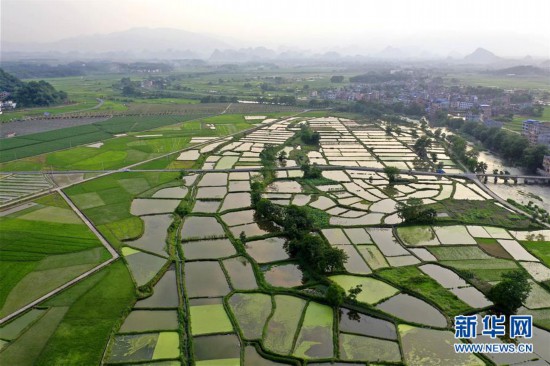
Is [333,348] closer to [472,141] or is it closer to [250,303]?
[250,303]

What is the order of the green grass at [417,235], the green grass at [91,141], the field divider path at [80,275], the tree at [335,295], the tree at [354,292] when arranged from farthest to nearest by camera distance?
the green grass at [91,141] < the green grass at [417,235] < the tree at [354,292] < the tree at [335,295] < the field divider path at [80,275]

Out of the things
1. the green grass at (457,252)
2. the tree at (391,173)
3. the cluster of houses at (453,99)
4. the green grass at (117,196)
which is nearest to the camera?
the green grass at (457,252)

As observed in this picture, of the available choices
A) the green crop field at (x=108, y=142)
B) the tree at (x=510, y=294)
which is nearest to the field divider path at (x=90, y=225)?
the green crop field at (x=108, y=142)

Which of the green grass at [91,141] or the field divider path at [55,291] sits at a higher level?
the green grass at [91,141]

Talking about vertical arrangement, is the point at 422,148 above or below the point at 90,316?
above

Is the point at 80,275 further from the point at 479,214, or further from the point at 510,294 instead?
the point at 479,214

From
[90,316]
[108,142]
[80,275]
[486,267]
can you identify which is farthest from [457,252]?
[108,142]

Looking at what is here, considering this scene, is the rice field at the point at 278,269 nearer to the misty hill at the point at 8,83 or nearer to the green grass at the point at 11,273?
the green grass at the point at 11,273
